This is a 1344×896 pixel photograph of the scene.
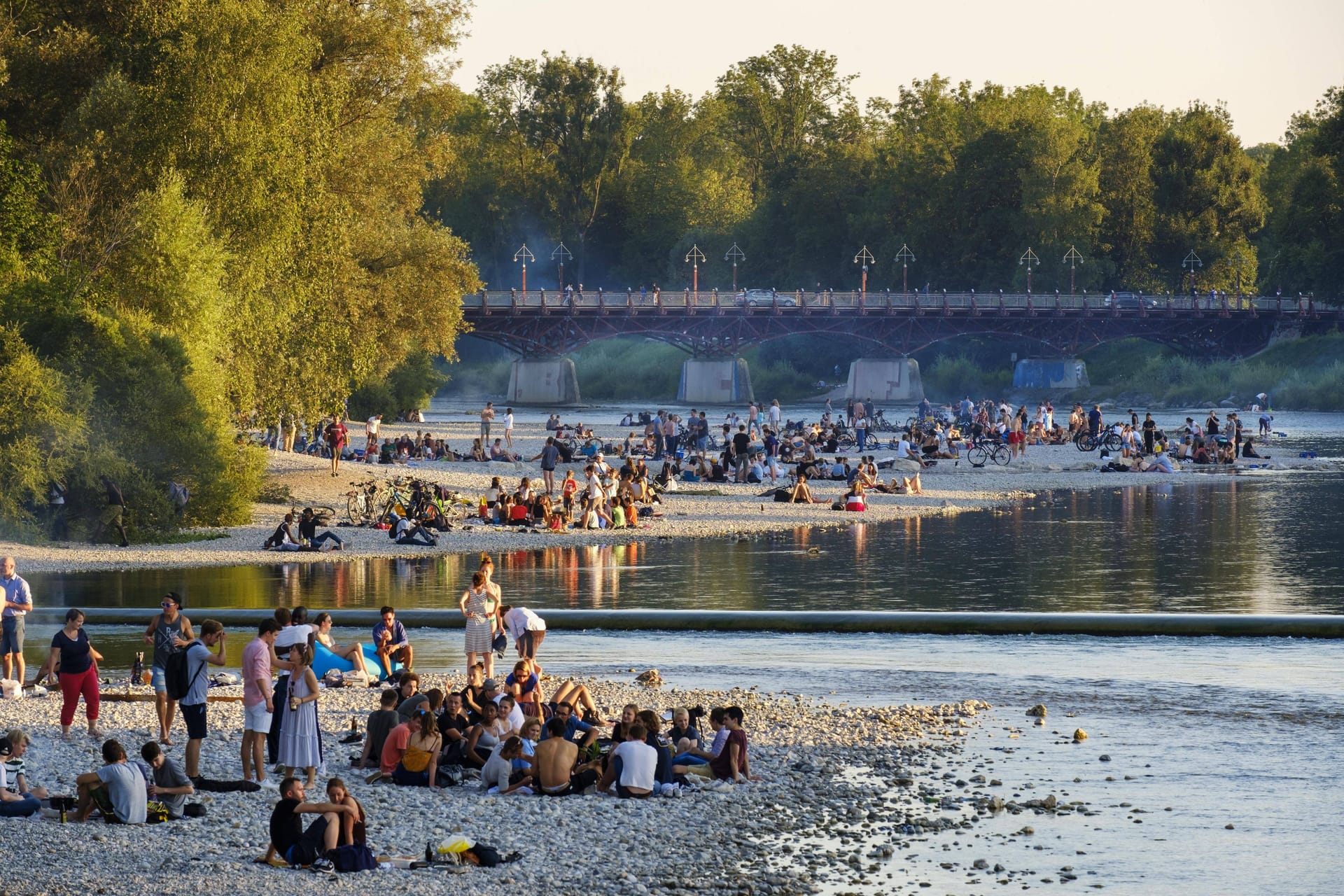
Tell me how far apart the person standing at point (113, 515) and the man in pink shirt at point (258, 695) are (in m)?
17.4

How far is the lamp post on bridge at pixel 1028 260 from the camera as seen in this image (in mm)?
104625

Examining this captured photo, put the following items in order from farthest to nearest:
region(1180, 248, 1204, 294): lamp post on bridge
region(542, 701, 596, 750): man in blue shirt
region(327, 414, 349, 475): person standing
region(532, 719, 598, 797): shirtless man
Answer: region(1180, 248, 1204, 294): lamp post on bridge
region(327, 414, 349, 475): person standing
region(542, 701, 596, 750): man in blue shirt
region(532, 719, 598, 797): shirtless man

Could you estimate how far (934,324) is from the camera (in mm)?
100562

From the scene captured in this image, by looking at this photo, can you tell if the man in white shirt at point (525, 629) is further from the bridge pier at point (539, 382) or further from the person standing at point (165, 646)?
the bridge pier at point (539, 382)

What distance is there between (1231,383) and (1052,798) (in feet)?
295

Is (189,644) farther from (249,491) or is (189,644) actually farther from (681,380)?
(681,380)

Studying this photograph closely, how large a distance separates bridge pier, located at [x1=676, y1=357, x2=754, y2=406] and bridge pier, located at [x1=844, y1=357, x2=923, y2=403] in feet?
22.9

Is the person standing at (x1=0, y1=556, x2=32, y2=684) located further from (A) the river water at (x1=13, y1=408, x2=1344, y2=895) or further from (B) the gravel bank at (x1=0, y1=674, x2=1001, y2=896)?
(A) the river water at (x1=13, y1=408, x2=1344, y2=895)

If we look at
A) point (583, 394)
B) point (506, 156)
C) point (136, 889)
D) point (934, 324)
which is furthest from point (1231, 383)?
point (136, 889)

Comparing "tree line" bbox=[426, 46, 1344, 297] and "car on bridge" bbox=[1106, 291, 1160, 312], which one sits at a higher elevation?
"tree line" bbox=[426, 46, 1344, 297]

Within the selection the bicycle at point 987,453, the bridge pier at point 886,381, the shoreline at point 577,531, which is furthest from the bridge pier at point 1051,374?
the bicycle at point 987,453

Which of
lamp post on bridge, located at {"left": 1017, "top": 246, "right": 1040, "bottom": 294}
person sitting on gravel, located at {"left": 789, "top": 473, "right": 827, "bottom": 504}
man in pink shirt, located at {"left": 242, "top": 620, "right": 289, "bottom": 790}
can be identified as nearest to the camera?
man in pink shirt, located at {"left": 242, "top": 620, "right": 289, "bottom": 790}

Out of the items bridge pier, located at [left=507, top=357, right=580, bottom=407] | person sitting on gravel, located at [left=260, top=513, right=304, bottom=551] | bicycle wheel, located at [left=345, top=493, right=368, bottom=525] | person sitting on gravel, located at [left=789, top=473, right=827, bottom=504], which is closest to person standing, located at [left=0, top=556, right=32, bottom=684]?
person sitting on gravel, located at [left=260, top=513, right=304, bottom=551]

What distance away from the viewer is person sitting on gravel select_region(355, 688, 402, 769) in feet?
44.3
